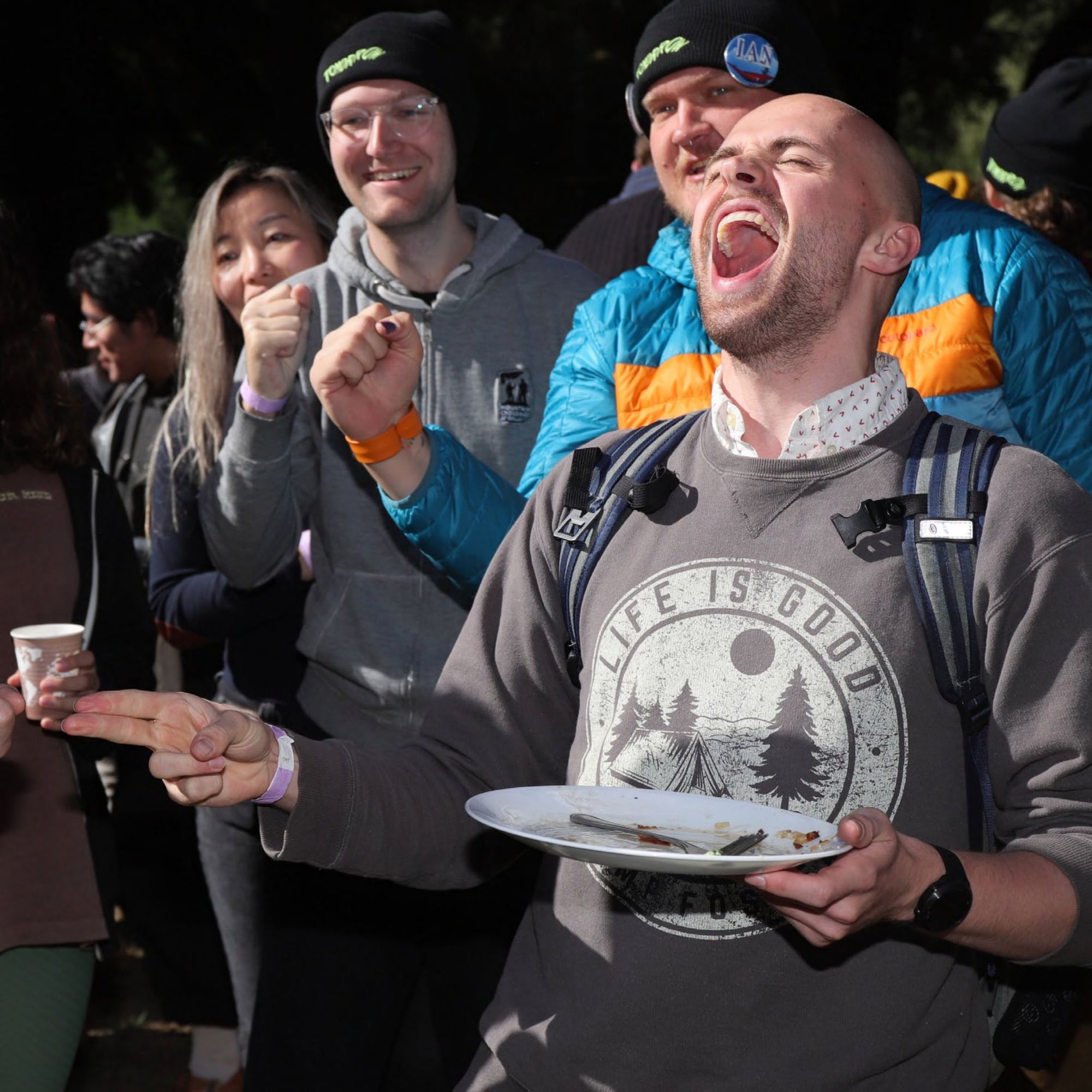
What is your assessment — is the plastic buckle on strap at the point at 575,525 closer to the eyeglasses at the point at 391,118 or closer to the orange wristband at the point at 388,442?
the orange wristband at the point at 388,442

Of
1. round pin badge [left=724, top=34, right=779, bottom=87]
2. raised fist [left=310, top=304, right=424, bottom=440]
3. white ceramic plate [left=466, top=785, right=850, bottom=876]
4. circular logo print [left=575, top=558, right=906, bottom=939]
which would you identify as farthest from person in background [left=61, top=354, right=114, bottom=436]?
white ceramic plate [left=466, top=785, right=850, bottom=876]

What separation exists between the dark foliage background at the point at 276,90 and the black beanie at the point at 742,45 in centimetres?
650

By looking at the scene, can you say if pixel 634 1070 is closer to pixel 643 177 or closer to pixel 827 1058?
pixel 827 1058

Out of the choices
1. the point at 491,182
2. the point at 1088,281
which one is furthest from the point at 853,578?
the point at 491,182

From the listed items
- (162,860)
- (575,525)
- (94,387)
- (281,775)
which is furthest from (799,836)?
(94,387)

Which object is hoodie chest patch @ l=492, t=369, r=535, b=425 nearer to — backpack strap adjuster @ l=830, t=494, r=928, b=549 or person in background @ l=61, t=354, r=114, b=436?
backpack strap adjuster @ l=830, t=494, r=928, b=549

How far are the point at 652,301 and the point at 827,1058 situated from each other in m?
1.57

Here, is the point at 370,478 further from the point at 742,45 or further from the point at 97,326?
the point at 97,326

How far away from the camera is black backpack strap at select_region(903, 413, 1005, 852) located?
77.0 inches

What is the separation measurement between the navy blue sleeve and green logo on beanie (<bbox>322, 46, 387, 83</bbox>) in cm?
116

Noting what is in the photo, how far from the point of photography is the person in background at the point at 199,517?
375 centimetres

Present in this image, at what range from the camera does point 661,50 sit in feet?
10.0

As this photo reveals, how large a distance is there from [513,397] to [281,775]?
5.17 ft

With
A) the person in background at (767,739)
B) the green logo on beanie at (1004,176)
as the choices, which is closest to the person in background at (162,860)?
the person in background at (767,739)
